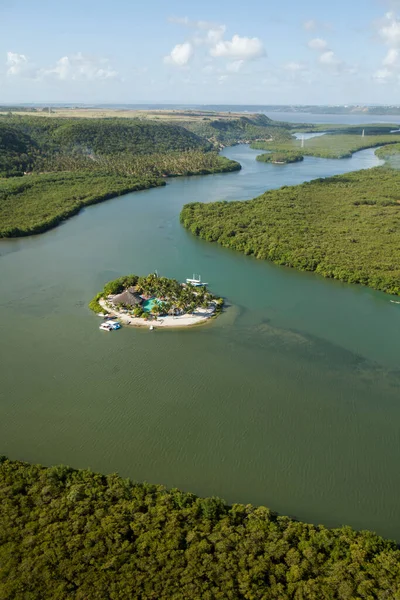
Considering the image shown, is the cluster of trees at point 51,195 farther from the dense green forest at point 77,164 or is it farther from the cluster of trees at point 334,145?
the cluster of trees at point 334,145

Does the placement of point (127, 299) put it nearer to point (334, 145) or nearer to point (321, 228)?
point (321, 228)

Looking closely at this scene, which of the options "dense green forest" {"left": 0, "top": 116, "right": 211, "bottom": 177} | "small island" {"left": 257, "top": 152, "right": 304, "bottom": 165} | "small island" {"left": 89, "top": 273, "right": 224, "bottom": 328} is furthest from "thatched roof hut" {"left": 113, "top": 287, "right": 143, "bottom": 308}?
"small island" {"left": 257, "top": 152, "right": 304, "bottom": 165}

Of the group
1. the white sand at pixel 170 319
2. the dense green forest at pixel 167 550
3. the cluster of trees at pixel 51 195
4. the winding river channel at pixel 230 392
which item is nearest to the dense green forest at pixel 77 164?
the cluster of trees at pixel 51 195

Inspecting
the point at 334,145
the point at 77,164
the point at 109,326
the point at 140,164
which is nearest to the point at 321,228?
the point at 109,326

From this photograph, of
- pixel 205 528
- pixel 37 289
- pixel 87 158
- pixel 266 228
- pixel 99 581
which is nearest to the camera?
pixel 99 581

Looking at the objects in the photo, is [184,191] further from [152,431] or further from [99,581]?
[99,581]

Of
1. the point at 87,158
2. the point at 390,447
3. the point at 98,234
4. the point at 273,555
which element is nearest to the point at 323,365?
the point at 390,447

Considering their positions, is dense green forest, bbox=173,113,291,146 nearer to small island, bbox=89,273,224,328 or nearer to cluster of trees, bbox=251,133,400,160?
cluster of trees, bbox=251,133,400,160
